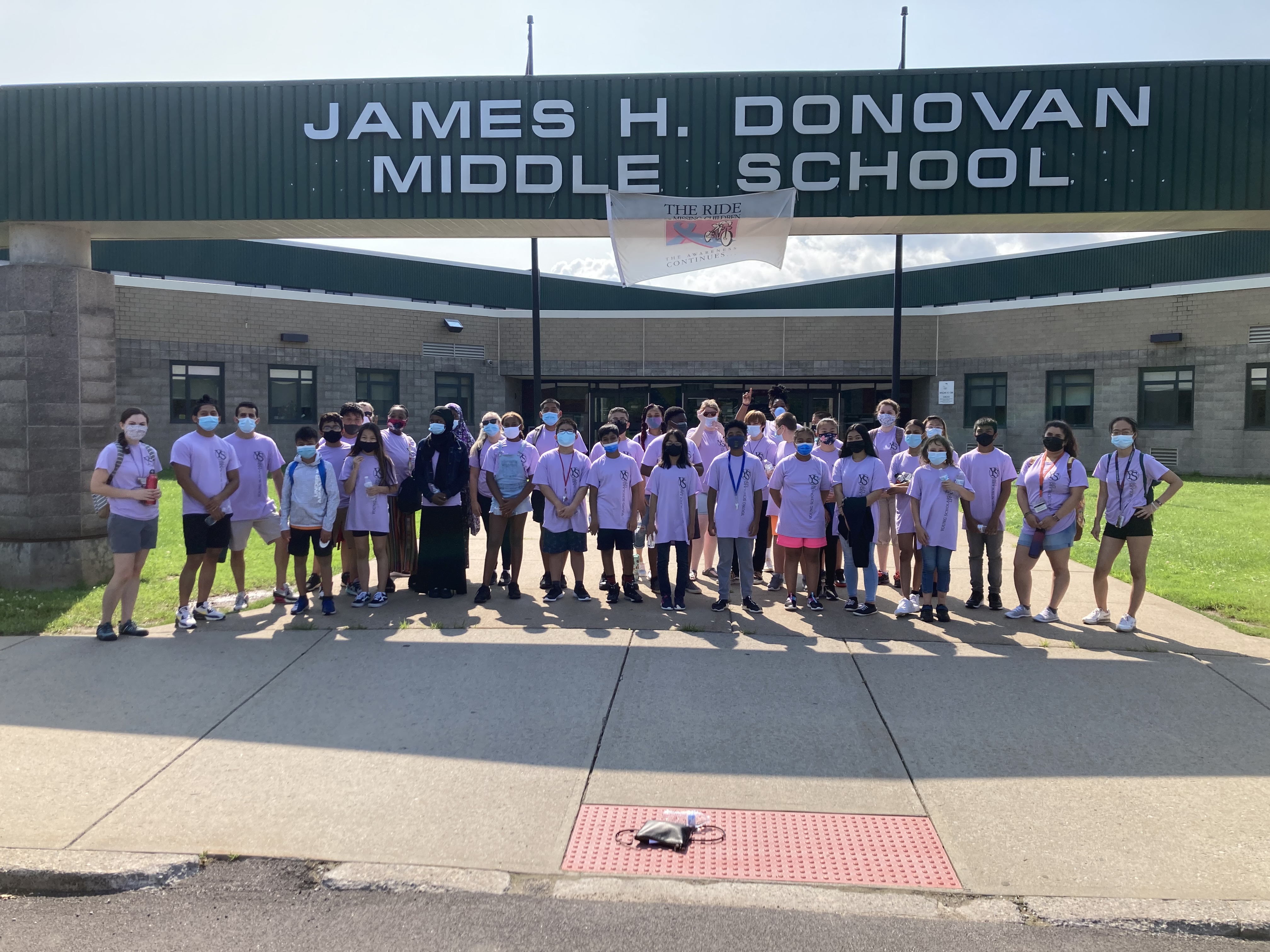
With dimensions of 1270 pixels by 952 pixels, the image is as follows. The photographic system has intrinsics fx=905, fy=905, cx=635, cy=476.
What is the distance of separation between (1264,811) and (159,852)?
5.25 m

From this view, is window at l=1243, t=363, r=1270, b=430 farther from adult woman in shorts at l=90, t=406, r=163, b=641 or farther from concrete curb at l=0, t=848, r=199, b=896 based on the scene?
concrete curb at l=0, t=848, r=199, b=896

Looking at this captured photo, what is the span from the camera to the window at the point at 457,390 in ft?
94.3

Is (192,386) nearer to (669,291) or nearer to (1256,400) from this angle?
(669,291)

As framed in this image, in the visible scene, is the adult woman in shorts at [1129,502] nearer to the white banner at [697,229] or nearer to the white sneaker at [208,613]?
the white banner at [697,229]

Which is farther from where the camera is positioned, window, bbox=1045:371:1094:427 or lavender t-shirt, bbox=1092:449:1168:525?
window, bbox=1045:371:1094:427

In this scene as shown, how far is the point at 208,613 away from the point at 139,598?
1.45m

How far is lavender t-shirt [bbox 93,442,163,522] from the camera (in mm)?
7336

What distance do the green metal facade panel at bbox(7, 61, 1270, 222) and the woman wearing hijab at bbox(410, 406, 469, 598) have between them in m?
2.37

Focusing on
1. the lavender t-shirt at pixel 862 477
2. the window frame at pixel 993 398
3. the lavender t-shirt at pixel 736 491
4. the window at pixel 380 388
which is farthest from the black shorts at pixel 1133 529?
the window at pixel 380 388

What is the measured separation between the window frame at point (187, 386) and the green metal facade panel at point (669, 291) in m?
4.68

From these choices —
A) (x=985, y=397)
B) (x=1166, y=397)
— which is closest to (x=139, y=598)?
(x=985, y=397)

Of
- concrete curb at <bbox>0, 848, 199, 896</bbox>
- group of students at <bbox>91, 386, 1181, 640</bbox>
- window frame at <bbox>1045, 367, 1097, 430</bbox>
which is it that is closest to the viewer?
concrete curb at <bbox>0, 848, 199, 896</bbox>

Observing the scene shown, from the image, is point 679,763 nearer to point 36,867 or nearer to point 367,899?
point 367,899

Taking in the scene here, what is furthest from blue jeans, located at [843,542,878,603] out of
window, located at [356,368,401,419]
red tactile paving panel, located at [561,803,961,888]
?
window, located at [356,368,401,419]
